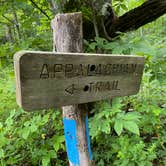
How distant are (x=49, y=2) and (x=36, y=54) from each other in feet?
4.74

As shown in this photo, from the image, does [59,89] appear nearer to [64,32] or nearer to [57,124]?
[64,32]

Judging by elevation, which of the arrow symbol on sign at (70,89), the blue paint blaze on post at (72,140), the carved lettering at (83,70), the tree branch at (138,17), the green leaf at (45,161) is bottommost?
the green leaf at (45,161)

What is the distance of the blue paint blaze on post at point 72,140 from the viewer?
119 centimetres

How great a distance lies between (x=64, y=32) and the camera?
1.10m

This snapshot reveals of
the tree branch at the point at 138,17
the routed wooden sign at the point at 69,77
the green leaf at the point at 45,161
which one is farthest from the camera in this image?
the tree branch at the point at 138,17

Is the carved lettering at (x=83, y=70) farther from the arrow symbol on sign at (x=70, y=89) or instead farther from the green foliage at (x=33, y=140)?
the green foliage at (x=33, y=140)

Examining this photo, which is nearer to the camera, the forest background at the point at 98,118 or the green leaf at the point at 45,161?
the forest background at the point at 98,118

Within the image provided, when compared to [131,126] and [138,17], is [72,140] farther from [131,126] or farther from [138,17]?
[138,17]

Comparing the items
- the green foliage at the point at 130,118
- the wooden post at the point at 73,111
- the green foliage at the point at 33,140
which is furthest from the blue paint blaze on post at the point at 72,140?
the green foliage at the point at 33,140

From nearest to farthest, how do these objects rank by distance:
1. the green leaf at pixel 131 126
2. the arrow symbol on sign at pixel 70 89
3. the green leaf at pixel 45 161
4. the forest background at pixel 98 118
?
the arrow symbol on sign at pixel 70 89 → the green leaf at pixel 131 126 → the forest background at pixel 98 118 → the green leaf at pixel 45 161

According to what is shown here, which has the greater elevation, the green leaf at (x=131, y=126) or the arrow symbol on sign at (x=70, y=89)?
the arrow symbol on sign at (x=70, y=89)

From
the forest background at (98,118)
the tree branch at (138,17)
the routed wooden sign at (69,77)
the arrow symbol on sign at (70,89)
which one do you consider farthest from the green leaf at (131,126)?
the tree branch at (138,17)

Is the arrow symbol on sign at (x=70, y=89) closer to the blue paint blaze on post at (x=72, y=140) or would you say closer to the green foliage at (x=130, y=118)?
the blue paint blaze on post at (x=72, y=140)

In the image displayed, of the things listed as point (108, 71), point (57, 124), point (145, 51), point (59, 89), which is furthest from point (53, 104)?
point (57, 124)
